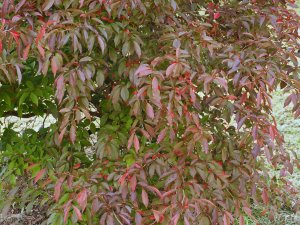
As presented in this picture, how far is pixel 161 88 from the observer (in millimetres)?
1833

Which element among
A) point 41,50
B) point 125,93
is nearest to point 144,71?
point 125,93

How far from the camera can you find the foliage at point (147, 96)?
5.99 feet

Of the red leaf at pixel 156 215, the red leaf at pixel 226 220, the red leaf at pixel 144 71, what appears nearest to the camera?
the red leaf at pixel 144 71

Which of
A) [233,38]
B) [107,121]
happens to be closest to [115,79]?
[107,121]

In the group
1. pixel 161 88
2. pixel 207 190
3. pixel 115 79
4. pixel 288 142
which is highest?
pixel 161 88

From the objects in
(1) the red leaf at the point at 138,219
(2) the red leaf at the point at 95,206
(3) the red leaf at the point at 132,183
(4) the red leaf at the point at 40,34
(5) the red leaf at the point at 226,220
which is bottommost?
(1) the red leaf at the point at 138,219

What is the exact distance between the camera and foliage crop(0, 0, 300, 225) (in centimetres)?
183

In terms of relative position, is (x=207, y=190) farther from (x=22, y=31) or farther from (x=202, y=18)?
(x=22, y=31)

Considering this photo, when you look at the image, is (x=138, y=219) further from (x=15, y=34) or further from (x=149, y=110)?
(x=15, y=34)

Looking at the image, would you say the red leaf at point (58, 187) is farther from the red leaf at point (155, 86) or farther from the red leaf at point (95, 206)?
the red leaf at point (155, 86)

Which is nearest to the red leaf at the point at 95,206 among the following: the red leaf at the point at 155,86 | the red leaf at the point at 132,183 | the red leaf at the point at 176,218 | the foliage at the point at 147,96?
the foliage at the point at 147,96

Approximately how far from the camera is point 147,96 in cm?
193

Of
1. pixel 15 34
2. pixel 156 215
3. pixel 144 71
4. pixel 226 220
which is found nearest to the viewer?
pixel 15 34

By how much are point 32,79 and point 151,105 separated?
2.36 ft
